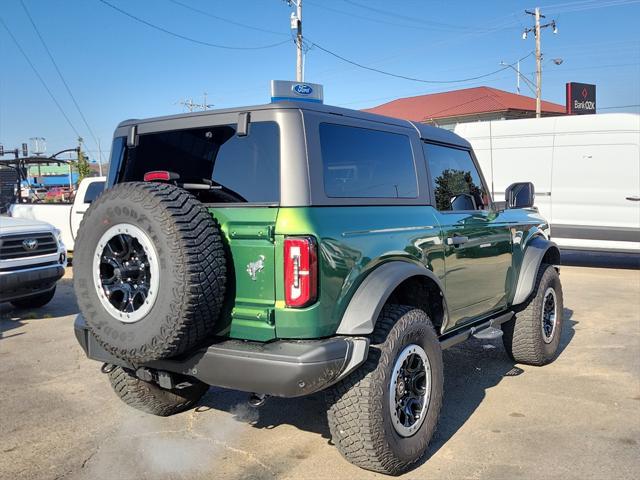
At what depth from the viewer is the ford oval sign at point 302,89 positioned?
11.6 feet

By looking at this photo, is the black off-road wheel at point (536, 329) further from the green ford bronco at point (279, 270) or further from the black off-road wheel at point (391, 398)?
the black off-road wheel at point (391, 398)

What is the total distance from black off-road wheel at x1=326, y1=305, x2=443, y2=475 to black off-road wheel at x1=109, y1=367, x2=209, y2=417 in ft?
4.00

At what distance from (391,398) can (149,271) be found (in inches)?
56.5

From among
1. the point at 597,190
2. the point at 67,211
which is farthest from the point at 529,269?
the point at 67,211

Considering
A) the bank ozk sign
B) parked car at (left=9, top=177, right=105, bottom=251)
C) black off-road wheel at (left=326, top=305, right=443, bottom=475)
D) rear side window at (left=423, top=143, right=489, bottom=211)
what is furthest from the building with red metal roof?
black off-road wheel at (left=326, top=305, right=443, bottom=475)

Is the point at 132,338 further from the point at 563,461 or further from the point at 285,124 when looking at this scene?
the point at 563,461

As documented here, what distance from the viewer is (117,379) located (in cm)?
404

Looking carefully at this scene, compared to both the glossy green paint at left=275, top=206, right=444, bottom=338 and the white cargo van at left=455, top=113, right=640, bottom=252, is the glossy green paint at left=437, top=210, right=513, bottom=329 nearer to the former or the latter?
the glossy green paint at left=275, top=206, right=444, bottom=338

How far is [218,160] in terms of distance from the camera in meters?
3.43

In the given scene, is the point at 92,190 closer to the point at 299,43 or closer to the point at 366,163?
the point at 366,163

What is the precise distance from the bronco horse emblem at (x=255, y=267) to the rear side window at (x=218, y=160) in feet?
1.07

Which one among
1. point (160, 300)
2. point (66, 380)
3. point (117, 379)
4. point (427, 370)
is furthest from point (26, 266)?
point (427, 370)

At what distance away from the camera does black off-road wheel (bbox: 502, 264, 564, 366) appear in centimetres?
518

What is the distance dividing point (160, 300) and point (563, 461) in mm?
2472
